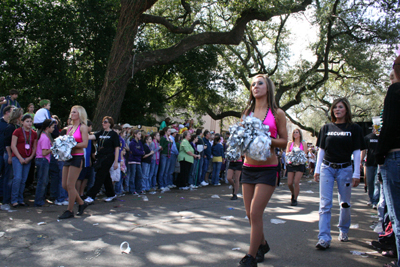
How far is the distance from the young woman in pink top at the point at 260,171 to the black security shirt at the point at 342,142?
148 centimetres

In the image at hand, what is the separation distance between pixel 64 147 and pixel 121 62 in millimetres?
7440

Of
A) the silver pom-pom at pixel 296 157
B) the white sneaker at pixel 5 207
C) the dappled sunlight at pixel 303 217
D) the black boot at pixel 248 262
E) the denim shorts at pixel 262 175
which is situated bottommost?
the white sneaker at pixel 5 207

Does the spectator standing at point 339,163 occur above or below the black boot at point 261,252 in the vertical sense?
above

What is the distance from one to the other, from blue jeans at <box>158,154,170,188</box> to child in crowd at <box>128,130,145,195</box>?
122cm

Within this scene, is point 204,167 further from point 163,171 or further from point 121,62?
point 121,62

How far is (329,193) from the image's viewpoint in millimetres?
4840

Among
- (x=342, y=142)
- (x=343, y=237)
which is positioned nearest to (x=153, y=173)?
(x=343, y=237)

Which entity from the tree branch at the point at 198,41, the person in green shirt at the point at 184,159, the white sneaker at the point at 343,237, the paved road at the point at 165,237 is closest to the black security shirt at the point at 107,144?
the paved road at the point at 165,237

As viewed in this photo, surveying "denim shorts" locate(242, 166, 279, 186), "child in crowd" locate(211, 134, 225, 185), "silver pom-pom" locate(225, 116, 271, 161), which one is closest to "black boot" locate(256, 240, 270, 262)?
"denim shorts" locate(242, 166, 279, 186)

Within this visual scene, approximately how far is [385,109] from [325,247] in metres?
2.29

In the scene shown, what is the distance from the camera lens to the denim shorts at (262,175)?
370 centimetres

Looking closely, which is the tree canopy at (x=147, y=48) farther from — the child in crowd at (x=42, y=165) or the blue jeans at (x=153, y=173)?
the child in crowd at (x=42, y=165)

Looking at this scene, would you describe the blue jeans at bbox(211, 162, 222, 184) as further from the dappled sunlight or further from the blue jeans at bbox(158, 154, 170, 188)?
the dappled sunlight

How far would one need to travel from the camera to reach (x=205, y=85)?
20375 mm
